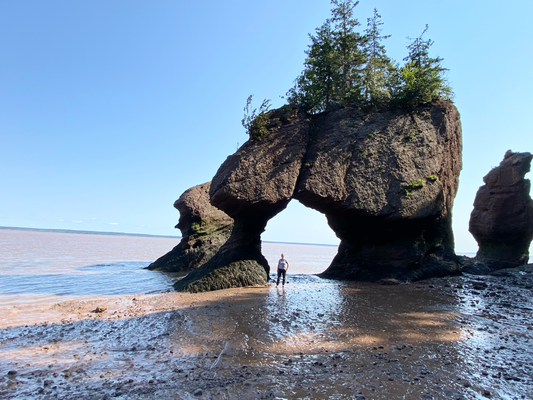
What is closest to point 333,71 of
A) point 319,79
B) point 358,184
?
point 319,79

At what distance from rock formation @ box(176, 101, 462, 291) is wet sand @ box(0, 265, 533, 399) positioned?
4318mm

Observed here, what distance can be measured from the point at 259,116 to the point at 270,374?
11.9 metres

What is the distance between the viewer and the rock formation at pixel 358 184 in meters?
14.7

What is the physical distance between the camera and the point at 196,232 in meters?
24.9

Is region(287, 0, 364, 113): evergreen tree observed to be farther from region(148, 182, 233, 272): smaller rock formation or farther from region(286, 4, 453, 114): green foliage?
region(148, 182, 233, 272): smaller rock formation

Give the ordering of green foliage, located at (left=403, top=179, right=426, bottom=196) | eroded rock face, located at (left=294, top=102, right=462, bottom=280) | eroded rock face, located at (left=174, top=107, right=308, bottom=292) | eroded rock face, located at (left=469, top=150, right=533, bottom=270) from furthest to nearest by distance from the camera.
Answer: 1. eroded rock face, located at (left=469, top=150, right=533, bottom=270)
2. green foliage, located at (left=403, top=179, right=426, bottom=196)
3. eroded rock face, located at (left=294, top=102, right=462, bottom=280)
4. eroded rock face, located at (left=174, top=107, right=308, bottom=292)

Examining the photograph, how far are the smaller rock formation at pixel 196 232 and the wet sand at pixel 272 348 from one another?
40.3ft

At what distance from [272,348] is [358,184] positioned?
10104 mm

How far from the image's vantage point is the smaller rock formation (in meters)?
23.9

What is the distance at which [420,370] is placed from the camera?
18.1 ft

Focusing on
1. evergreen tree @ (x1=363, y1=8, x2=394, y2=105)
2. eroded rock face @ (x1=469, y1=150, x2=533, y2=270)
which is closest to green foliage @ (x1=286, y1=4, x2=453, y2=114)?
evergreen tree @ (x1=363, y1=8, x2=394, y2=105)

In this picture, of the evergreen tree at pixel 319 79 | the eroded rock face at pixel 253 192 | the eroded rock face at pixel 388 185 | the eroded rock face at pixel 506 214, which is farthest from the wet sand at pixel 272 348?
the eroded rock face at pixel 506 214

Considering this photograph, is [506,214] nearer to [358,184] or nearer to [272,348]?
[358,184]

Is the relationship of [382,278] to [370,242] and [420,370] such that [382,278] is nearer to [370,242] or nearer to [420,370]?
[370,242]
